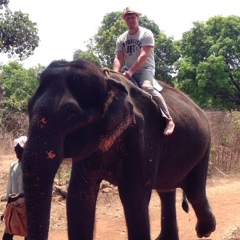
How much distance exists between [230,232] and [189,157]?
1989 mm

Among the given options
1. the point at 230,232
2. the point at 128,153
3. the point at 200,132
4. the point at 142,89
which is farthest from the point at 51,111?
the point at 230,232

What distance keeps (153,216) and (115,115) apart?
183 inches

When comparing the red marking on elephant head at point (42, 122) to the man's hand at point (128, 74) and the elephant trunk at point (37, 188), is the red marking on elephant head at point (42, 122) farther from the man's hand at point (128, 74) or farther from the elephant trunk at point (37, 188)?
the man's hand at point (128, 74)

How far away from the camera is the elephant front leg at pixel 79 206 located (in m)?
5.06

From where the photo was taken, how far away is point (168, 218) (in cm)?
689

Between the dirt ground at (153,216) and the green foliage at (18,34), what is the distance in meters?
15.4

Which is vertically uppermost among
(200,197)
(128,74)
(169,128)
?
(128,74)

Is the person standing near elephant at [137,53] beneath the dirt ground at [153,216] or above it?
above

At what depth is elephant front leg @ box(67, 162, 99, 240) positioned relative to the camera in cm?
506

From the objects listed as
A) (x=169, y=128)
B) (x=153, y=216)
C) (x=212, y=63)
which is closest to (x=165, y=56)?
(x=212, y=63)

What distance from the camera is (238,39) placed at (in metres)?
31.6

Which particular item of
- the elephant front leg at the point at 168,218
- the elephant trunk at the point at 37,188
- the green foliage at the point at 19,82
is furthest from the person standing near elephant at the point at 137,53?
the green foliage at the point at 19,82

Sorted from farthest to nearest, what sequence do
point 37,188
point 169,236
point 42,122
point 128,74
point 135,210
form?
point 169,236, point 128,74, point 135,210, point 42,122, point 37,188

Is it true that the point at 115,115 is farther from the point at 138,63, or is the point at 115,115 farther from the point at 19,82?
the point at 19,82
